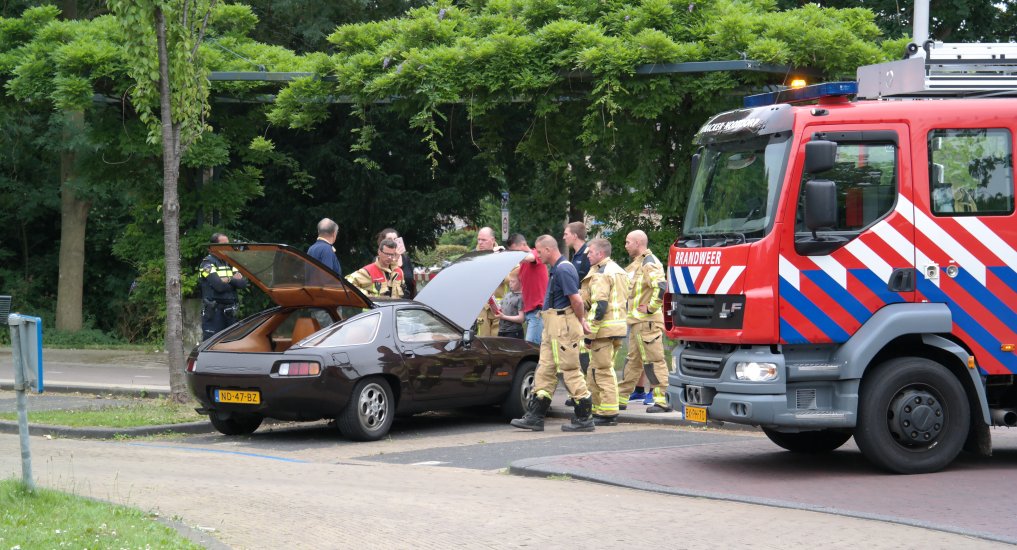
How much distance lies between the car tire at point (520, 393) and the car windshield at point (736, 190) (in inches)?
146

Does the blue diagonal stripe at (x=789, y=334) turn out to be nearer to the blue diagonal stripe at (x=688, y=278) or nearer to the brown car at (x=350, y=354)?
the blue diagonal stripe at (x=688, y=278)

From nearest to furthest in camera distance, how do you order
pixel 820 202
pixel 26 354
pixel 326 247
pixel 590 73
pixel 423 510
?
pixel 26 354, pixel 423 510, pixel 820 202, pixel 326 247, pixel 590 73

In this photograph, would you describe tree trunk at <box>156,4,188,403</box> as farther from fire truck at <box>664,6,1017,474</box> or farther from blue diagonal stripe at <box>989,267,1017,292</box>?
blue diagonal stripe at <box>989,267,1017,292</box>

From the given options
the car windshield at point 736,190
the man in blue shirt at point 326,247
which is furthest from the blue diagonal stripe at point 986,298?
the man in blue shirt at point 326,247

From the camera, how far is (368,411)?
12211mm

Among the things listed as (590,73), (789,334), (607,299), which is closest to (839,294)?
(789,334)

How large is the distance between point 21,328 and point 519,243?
7.91 metres

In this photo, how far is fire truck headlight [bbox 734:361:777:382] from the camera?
9.46 meters

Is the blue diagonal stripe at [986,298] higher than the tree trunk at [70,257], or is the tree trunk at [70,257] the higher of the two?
the tree trunk at [70,257]

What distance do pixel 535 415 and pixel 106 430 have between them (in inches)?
176

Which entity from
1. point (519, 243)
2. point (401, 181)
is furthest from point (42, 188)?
point (519, 243)

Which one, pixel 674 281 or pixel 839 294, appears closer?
pixel 839 294

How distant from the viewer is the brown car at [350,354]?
39.0ft

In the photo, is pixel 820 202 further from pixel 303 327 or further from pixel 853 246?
pixel 303 327
